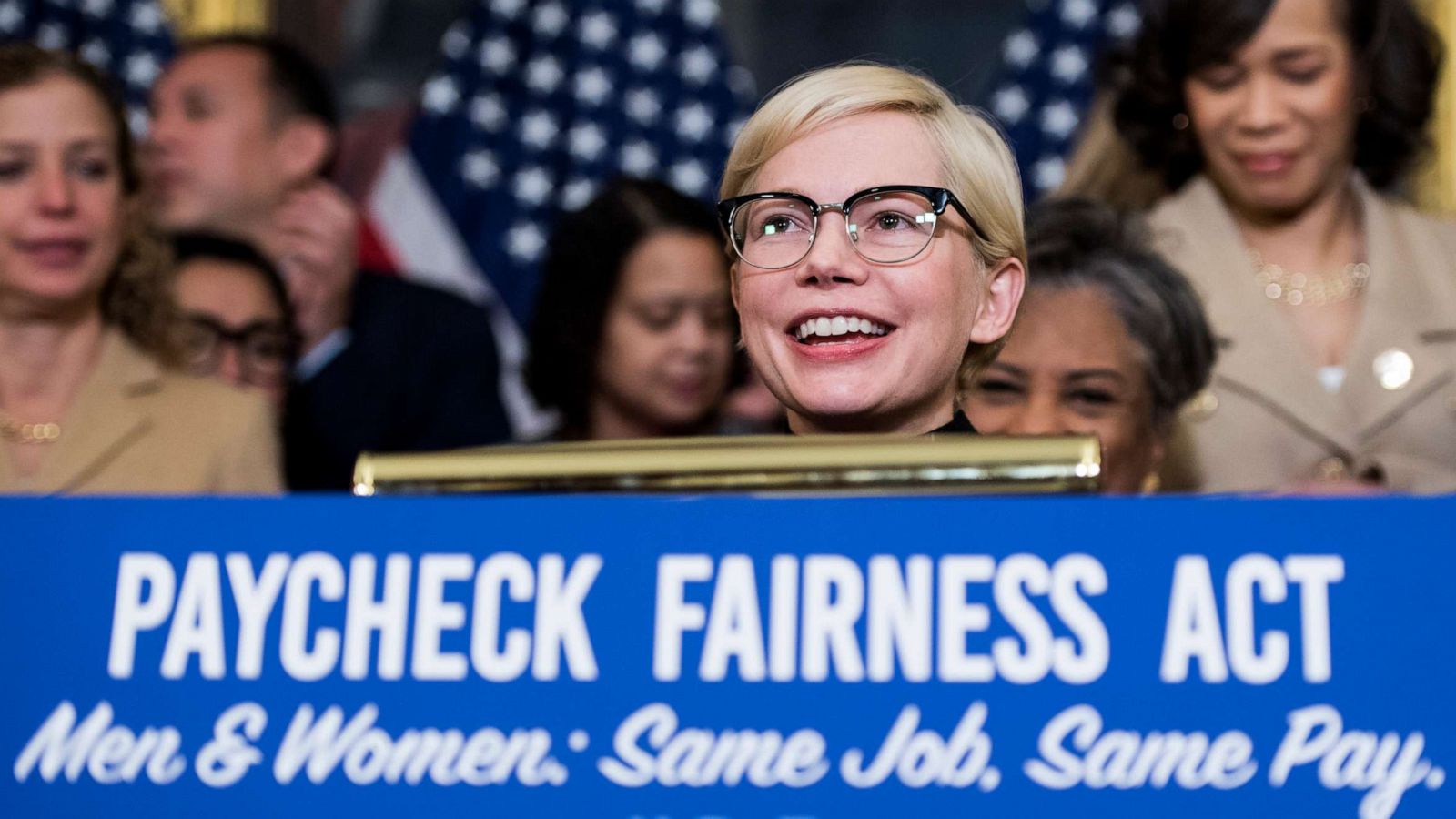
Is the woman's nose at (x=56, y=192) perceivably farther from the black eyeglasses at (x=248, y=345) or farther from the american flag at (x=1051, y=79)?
the american flag at (x=1051, y=79)

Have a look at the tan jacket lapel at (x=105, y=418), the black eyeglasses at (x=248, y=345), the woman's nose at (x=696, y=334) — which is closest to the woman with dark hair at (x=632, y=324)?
the woman's nose at (x=696, y=334)

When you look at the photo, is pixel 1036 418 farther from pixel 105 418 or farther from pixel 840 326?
pixel 105 418

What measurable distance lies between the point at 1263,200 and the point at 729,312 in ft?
3.30

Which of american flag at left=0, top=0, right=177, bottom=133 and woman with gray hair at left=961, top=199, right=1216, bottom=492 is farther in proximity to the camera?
american flag at left=0, top=0, right=177, bottom=133

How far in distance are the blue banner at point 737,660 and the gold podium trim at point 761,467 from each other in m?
0.07

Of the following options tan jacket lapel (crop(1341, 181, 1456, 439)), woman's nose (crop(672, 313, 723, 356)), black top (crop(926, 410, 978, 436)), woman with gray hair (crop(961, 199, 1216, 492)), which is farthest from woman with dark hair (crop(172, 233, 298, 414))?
black top (crop(926, 410, 978, 436))

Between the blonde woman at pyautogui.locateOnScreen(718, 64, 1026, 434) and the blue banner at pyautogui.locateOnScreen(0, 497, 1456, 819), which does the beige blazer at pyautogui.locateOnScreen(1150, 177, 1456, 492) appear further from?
the blue banner at pyautogui.locateOnScreen(0, 497, 1456, 819)

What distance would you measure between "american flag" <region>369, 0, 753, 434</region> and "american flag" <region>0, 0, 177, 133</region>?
0.66 meters

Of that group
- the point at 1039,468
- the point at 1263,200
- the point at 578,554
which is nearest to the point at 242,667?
the point at 578,554

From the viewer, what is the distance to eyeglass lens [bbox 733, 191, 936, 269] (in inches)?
70.3

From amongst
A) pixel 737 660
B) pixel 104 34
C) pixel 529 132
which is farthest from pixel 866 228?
pixel 104 34

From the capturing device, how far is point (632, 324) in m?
3.64

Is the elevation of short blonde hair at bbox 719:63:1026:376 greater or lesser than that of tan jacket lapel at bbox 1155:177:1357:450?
lesser

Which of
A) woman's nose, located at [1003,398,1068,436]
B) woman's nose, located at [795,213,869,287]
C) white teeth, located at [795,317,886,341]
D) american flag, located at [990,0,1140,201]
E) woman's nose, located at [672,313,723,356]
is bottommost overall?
white teeth, located at [795,317,886,341]
